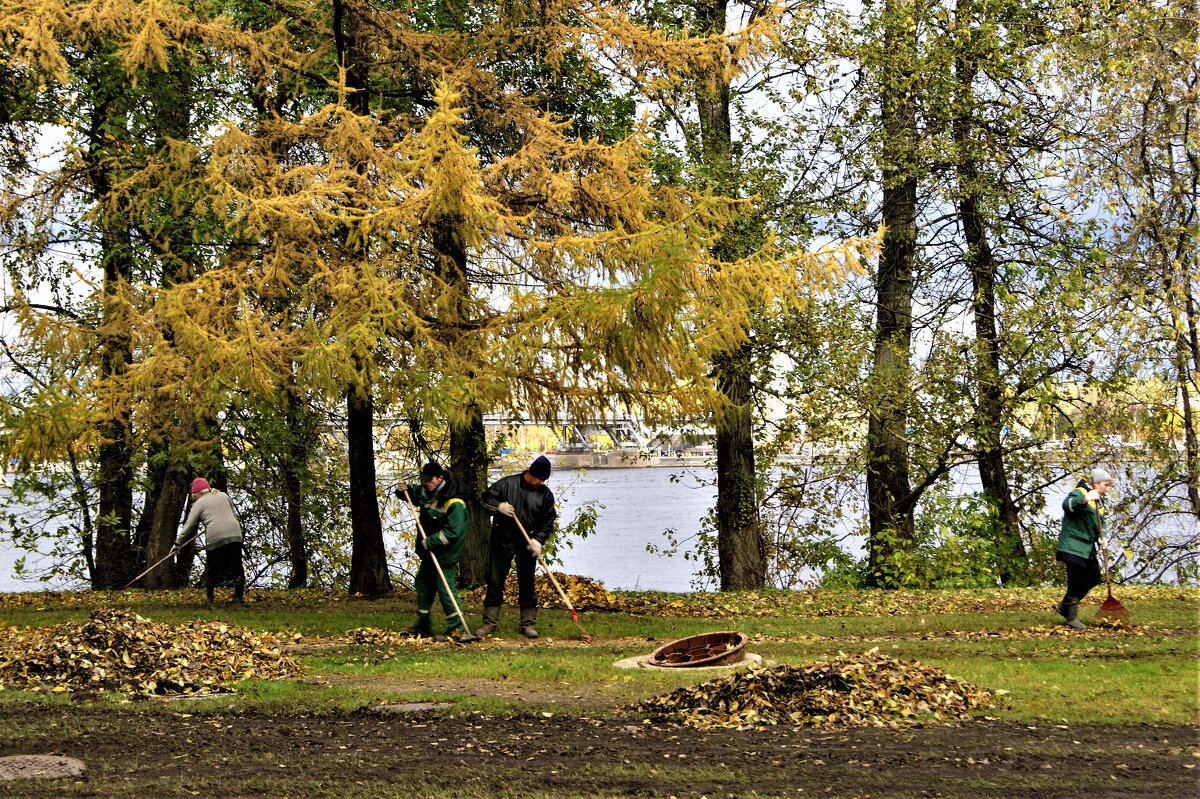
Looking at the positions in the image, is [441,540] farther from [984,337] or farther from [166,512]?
[984,337]

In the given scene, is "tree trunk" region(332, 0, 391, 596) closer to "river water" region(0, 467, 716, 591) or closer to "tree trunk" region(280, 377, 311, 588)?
"tree trunk" region(280, 377, 311, 588)

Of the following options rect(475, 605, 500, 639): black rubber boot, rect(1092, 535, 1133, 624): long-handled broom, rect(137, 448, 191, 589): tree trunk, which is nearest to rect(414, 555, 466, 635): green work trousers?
rect(475, 605, 500, 639): black rubber boot

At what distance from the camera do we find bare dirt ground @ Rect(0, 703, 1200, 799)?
6.11m

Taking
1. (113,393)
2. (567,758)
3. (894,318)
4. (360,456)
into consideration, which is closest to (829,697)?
(567,758)

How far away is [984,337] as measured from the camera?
2034cm

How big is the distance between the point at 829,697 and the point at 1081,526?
17.8ft

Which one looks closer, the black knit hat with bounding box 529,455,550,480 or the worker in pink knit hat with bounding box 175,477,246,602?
the black knit hat with bounding box 529,455,550,480

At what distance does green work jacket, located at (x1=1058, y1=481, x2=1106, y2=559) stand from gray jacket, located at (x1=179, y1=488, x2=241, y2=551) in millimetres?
9724

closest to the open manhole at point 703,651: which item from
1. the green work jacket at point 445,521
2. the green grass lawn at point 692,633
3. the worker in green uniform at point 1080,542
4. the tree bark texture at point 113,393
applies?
the green grass lawn at point 692,633

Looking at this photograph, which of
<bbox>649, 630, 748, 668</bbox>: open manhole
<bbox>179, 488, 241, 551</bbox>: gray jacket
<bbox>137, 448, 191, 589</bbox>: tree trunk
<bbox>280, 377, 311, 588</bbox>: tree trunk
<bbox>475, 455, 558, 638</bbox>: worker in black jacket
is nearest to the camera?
<bbox>649, 630, 748, 668</bbox>: open manhole

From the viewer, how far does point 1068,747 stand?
22.9 ft

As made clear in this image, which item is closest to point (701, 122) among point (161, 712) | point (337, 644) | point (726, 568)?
point (726, 568)

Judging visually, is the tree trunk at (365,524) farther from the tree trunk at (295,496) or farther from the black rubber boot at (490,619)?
the black rubber boot at (490,619)

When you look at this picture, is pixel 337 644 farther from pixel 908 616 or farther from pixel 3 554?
pixel 3 554
